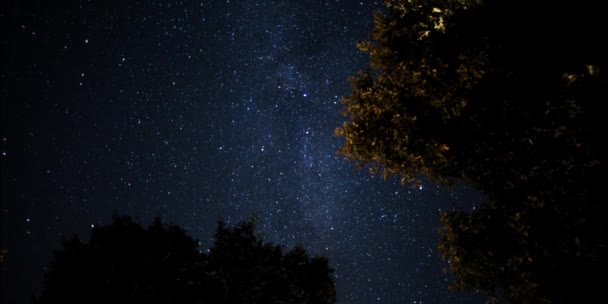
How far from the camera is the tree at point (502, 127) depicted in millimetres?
6902

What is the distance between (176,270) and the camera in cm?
1584

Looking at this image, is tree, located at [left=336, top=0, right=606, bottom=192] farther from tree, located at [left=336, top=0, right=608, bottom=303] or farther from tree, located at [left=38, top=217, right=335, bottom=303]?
tree, located at [left=38, top=217, right=335, bottom=303]

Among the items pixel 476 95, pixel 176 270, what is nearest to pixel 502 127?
pixel 476 95

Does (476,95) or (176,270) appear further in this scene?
(176,270)

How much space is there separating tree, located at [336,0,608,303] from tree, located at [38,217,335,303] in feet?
31.4

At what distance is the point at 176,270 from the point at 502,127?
13.5 m

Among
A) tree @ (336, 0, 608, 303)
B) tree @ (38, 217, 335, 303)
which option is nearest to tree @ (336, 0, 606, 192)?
tree @ (336, 0, 608, 303)

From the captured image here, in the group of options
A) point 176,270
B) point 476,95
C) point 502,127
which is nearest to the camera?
point 502,127

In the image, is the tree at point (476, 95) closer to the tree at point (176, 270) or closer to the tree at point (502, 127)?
the tree at point (502, 127)

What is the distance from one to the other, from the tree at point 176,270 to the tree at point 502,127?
9.57 metres

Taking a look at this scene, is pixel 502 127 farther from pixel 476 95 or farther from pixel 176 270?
pixel 176 270

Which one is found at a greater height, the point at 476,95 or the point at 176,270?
the point at 476,95

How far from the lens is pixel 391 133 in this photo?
996 cm

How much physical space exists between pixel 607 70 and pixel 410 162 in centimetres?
470
